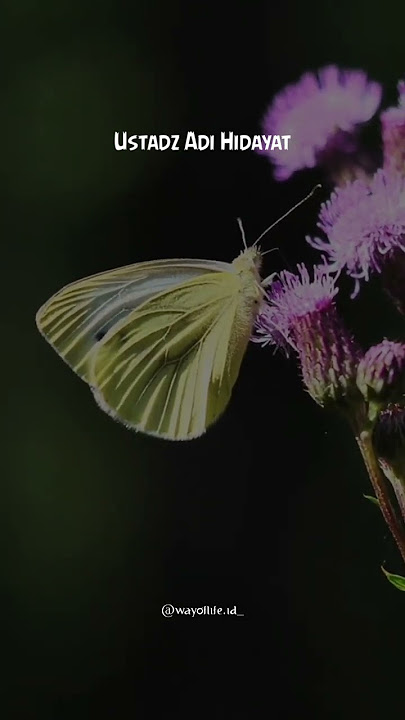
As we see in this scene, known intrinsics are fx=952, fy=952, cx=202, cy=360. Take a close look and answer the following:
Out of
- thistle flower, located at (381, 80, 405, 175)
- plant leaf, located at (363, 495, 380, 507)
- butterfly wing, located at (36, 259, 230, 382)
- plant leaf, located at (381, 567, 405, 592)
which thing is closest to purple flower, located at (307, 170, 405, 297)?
thistle flower, located at (381, 80, 405, 175)

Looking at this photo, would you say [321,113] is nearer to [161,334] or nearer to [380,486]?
[161,334]

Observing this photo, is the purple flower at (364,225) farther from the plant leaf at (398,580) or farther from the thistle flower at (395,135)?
the plant leaf at (398,580)

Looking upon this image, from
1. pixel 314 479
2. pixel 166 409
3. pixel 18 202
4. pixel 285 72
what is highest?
pixel 285 72

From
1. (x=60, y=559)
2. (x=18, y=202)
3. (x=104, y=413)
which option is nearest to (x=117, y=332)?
(x=104, y=413)

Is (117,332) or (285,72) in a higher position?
(285,72)

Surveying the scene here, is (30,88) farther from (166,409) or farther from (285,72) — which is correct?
(166,409)

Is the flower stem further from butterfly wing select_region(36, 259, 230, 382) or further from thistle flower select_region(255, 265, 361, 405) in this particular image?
butterfly wing select_region(36, 259, 230, 382)
